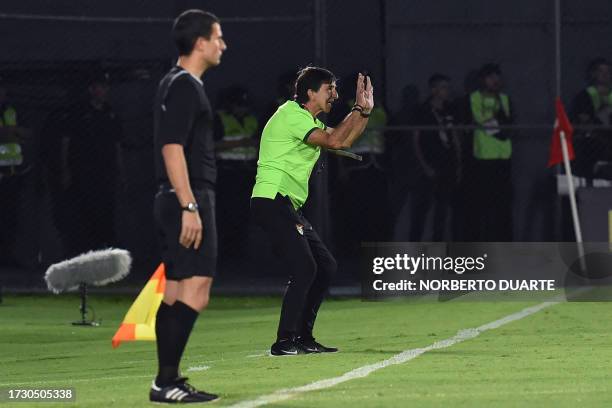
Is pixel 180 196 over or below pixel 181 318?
over

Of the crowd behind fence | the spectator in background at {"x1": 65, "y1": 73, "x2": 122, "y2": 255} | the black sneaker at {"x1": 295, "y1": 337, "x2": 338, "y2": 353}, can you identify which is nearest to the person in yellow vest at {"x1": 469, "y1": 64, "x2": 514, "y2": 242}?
the crowd behind fence

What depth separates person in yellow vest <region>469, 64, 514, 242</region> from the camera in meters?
18.6

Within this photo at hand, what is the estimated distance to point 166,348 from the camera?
7992 millimetres

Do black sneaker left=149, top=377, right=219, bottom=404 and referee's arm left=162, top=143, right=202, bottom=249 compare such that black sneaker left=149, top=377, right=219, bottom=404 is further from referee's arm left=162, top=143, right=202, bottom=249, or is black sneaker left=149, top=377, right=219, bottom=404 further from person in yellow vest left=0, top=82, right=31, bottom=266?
person in yellow vest left=0, top=82, right=31, bottom=266

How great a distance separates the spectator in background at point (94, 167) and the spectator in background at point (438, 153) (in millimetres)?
3284

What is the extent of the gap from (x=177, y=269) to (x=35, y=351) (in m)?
5.22

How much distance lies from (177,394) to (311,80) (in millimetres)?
3367

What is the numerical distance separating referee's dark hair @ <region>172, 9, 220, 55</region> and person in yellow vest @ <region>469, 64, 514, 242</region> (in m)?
10.8

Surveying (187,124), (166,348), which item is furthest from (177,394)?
(187,124)

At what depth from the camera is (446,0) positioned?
20375 mm

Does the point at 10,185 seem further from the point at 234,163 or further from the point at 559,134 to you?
the point at 559,134

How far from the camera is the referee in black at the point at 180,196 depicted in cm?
791

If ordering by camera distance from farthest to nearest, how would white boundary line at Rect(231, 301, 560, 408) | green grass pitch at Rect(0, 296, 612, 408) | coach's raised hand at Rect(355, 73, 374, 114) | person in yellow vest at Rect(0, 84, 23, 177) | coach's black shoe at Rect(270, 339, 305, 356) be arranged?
person in yellow vest at Rect(0, 84, 23, 177) → coach's black shoe at Rect(270, 339, 305, 356) → coach's raised hand at Rect(355, 73, 374, 114) → green grass pitch at Rect(0, 296, 612, 408) → white boundary line at Rect(231, 301, 560, 408)

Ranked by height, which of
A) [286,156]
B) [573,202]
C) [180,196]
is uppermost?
[180,196]
